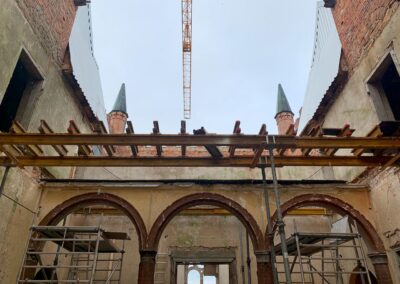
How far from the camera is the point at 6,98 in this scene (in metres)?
9.41

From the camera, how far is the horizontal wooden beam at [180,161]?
21.1 ft

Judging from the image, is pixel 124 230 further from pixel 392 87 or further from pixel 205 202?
pixel 392 87

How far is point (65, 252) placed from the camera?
20.8 feet

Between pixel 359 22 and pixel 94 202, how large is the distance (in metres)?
9.17

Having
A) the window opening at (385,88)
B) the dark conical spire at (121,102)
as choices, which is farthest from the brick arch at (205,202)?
the dark conical spire at (121,102)

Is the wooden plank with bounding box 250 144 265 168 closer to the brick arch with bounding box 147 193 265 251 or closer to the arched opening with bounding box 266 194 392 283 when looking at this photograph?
the brick arch with bounding box 147 193 265 251

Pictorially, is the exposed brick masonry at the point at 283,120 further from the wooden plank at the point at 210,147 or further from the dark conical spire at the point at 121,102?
the wooden plank at the point at 210,147

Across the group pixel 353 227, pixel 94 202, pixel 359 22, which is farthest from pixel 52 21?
pixel 353 227

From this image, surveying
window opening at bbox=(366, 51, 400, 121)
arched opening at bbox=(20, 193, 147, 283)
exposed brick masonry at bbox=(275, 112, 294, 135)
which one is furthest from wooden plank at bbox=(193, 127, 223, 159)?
exposed brick masonry at bbox=(275, 112, 294, 135)

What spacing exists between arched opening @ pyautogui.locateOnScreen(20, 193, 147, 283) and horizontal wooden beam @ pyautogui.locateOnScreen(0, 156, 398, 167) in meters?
1.51

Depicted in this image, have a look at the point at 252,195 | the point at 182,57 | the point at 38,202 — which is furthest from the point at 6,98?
the point at 182,57

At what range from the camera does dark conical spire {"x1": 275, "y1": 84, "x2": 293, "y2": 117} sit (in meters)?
21.2

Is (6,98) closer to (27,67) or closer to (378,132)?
(27,67)

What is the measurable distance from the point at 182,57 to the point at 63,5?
23320mm
